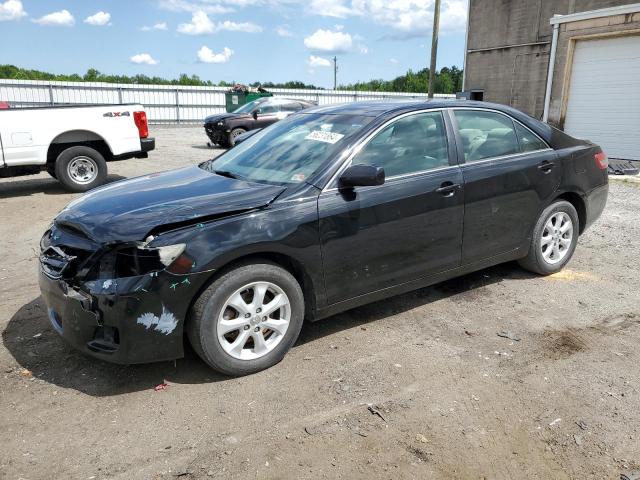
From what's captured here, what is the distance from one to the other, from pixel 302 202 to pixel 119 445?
5.82 ft

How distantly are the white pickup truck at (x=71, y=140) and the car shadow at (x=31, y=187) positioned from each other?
47 cm

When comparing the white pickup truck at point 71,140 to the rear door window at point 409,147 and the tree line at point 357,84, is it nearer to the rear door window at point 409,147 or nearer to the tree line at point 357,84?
the rear door window at point 409,147

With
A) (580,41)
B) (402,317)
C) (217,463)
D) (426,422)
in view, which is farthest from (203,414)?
(580,41)

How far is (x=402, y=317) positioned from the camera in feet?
13.9

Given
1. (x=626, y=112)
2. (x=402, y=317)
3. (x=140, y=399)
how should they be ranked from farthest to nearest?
(x=626, y=112) → (x=402, y=317) → (x=140, y=399)

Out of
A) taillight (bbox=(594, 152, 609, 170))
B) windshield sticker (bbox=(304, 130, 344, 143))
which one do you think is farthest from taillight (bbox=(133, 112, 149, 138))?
taillight (bbox=(594, 152, 609, 170))

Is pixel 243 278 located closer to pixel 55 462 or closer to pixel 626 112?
pixel 55 462

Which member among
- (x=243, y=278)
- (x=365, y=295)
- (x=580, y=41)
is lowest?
(x=365, y=295)

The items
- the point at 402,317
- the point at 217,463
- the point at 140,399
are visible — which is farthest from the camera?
the point at 402,317

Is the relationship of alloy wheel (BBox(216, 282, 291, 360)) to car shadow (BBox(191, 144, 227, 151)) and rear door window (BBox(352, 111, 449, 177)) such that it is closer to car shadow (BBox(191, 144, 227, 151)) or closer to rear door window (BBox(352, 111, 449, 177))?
rear door window (BBox(352, 111, 449, 177))

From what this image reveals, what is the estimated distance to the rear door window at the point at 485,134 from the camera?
4.33m

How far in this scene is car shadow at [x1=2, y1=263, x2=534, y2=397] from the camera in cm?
331

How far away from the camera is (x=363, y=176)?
3457mm

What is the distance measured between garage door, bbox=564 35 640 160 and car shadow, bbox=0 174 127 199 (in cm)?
1255
